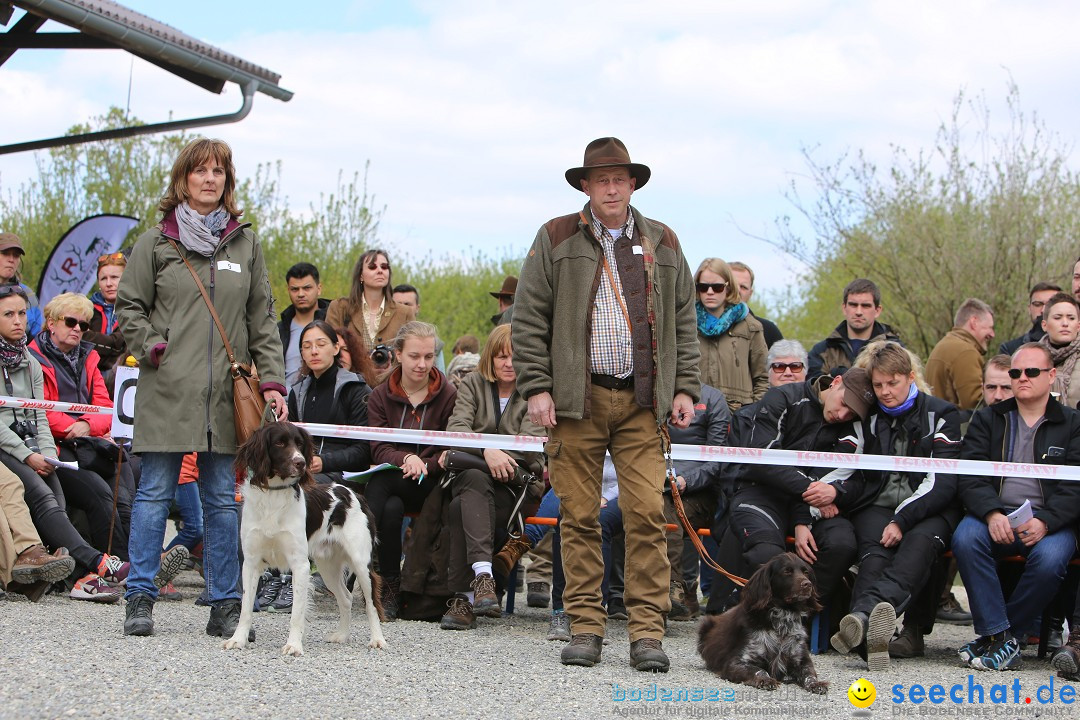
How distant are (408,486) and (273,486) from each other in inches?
77.7

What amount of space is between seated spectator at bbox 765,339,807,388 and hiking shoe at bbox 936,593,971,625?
8.02 ft

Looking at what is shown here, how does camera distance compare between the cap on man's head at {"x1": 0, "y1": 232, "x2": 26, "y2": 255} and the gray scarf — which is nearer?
the gray scarf

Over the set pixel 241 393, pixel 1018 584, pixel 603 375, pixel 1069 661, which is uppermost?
pixel 603 375

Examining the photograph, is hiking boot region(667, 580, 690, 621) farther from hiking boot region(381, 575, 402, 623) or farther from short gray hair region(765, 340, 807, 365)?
hiking boot region(381, 575, 402, 623)

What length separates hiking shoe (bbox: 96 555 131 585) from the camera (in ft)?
26.3

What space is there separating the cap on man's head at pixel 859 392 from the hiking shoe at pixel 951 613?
9.37 feet

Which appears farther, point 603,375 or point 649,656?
point 603,375

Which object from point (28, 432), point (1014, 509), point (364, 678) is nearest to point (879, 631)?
point (1014, 509)

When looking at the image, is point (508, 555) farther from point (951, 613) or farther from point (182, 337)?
point (951, 613)

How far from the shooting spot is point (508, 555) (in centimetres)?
790

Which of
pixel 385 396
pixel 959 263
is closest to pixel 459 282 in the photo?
pixel 959 263

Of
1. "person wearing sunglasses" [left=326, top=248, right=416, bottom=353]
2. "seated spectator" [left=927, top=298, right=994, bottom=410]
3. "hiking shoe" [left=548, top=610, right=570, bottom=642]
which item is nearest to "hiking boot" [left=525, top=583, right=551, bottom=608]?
"hiking shoe" [left=548, top=610, right=570, bottom=642]

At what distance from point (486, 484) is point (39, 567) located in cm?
294

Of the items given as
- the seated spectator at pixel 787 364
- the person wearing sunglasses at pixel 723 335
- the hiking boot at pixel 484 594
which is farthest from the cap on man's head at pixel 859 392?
the hiking boot at pixel 484 594
